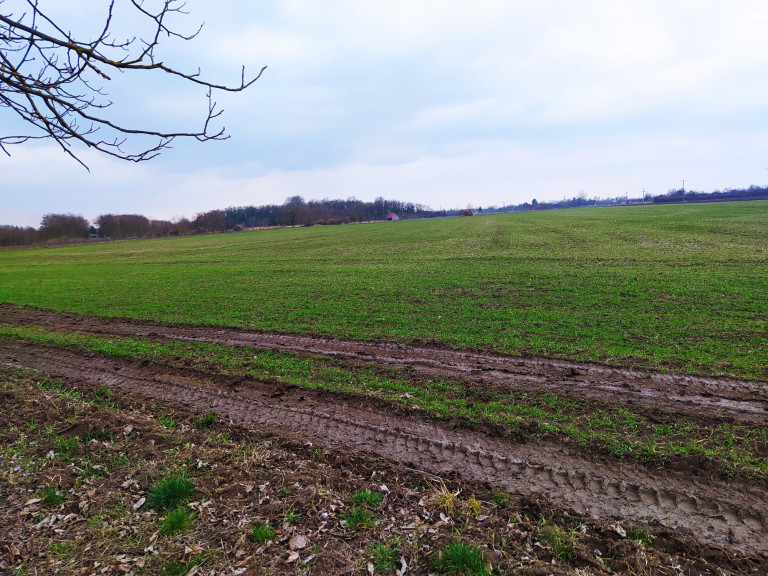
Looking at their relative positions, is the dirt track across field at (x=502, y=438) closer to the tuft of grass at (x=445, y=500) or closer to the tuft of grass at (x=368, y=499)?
the tuft of grass at (x=445, y=500)

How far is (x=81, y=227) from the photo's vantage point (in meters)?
102

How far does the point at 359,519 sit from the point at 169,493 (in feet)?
7.17

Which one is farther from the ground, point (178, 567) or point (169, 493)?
point (169, 493)

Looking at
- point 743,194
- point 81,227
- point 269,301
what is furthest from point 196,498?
point 743,194

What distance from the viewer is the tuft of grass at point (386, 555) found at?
11.7 feet

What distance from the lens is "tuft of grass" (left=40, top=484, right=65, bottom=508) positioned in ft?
14.3

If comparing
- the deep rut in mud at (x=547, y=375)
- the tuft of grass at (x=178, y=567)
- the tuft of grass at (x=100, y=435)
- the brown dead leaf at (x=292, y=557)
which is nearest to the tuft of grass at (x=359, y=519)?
the brown dead leaf at (x=292, y=557)

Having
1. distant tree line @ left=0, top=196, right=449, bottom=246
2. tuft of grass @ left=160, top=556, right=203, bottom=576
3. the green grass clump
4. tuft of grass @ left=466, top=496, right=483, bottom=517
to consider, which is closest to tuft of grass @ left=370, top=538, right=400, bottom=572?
tuft of grass @ left=466, top=496, right=483, bottom=517

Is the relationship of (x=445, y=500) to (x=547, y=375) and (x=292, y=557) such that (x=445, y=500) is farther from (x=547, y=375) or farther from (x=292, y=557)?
(x=547, y=375)

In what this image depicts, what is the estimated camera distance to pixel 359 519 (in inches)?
161

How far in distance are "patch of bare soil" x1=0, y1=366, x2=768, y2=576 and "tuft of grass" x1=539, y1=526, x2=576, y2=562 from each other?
0.04ft

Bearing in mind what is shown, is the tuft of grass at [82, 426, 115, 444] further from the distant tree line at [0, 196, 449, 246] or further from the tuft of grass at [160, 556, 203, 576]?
the distant tree line at [0, 196, 449, 246]

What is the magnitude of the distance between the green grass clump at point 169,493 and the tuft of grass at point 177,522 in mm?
173

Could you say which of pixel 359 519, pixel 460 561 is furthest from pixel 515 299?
pixel 460 561
